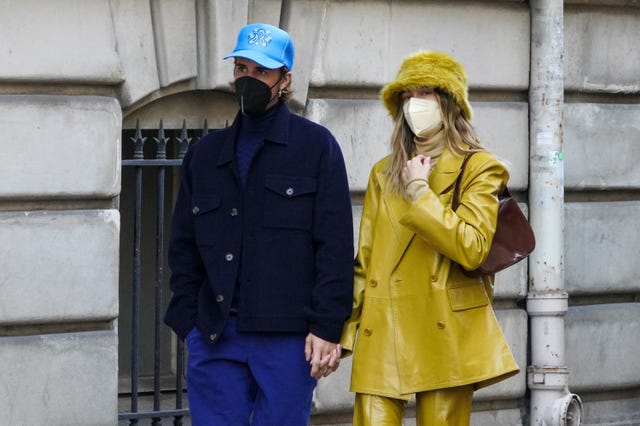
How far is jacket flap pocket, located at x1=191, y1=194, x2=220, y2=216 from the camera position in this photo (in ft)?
16.1

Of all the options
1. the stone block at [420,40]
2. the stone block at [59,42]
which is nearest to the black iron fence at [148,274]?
the stone block at [59,42]

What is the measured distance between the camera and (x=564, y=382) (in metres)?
7.76

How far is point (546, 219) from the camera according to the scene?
306 inches

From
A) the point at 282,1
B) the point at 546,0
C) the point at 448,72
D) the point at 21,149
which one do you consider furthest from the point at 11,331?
the point at 546,0

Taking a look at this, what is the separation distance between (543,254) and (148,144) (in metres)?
2.23

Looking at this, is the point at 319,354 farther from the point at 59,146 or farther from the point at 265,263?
the point at 59,146

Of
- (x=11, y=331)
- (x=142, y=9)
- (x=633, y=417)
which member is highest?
(x=142, y=9)

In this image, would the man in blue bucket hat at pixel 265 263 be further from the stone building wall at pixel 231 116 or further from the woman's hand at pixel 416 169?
the stone building wall at pixel 231 116

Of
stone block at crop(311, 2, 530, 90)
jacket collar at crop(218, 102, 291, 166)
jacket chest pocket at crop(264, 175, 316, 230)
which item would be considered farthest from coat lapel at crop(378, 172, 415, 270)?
stone block at crop(311, 2, 530, 90)

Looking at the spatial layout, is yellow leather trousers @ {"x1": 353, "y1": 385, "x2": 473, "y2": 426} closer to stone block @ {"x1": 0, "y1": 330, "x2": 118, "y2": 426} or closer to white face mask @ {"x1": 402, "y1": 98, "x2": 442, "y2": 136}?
white face mask @ {"x1": 402, "y1": 98, "x2": 442, "y2": 136}

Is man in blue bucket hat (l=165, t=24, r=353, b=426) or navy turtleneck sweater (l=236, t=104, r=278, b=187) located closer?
man in blue bucket hat (l=165, t=24, r=353, b=426)

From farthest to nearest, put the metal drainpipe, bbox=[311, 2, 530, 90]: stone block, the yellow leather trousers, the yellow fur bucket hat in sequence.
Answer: the metal drainpipe
bbox=[311, 2, 530, 90]: stone block
the yellow fur bucket hat
the yellow leather trousers

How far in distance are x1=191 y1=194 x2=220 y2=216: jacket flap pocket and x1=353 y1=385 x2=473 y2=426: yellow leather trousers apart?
2.83 ft

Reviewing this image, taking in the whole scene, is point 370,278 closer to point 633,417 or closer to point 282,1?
point 282,1
